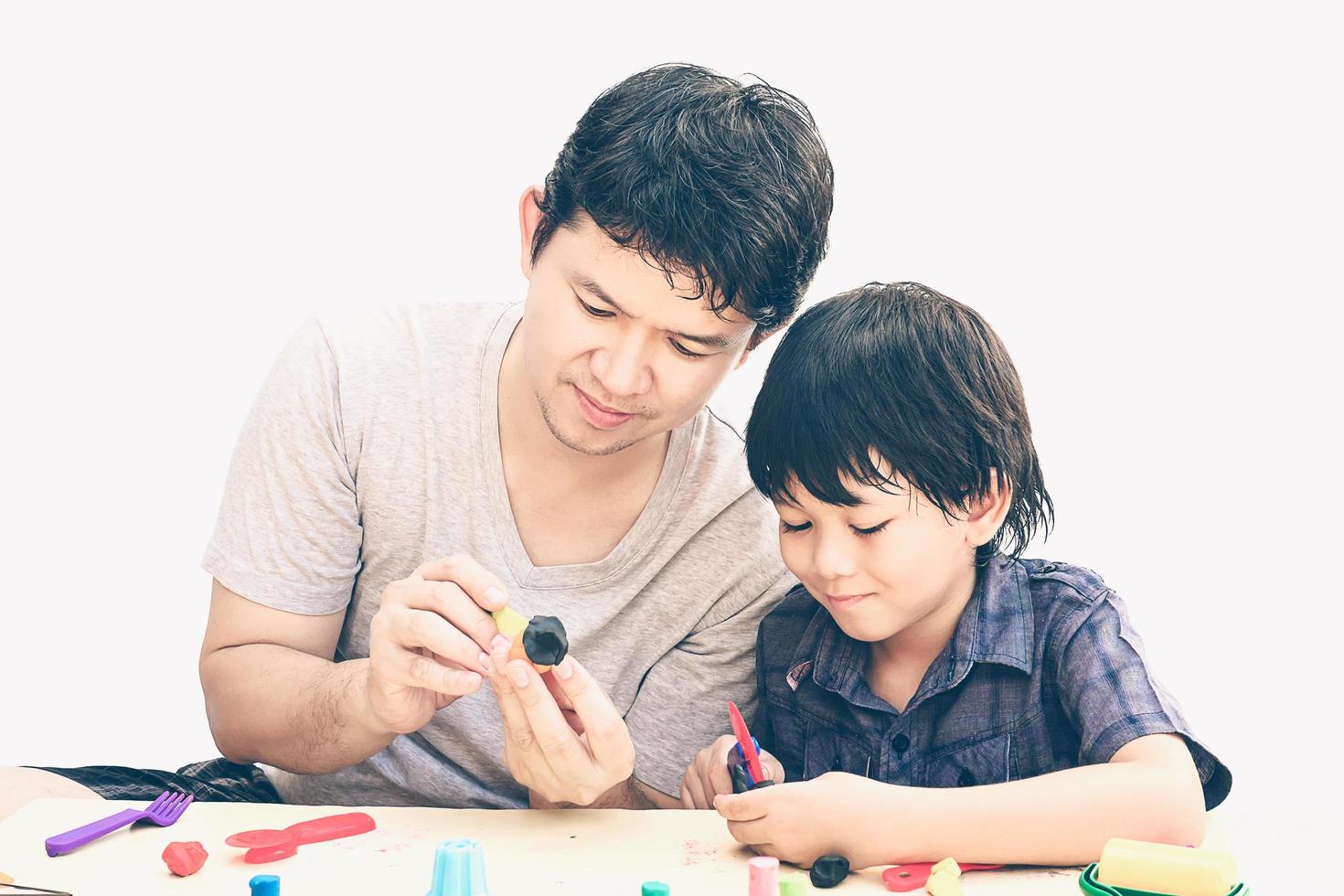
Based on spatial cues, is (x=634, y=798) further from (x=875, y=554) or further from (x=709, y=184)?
(x=709, y=184)

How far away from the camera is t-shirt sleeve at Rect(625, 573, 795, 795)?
1.38m

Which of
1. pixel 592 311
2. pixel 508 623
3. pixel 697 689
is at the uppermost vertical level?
pixel 592 311

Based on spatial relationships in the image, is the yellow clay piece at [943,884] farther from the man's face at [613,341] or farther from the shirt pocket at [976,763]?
the man's face at [613,341]

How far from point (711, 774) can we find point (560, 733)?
23 cm

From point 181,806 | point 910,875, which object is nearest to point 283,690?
point 181,806

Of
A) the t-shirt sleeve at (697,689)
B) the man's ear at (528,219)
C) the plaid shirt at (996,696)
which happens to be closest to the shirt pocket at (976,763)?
the plaid shirt at (996,696)

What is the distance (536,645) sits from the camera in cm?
98

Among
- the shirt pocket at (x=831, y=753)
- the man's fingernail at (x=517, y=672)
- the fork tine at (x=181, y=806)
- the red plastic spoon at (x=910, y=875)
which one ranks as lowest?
the shirt pocket at (x=831, y=753)

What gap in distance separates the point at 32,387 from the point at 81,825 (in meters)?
1.34

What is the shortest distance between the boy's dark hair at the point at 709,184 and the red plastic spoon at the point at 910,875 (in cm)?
53

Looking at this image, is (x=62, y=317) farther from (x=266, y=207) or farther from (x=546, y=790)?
(x=546, y=790)

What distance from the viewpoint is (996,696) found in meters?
1.27

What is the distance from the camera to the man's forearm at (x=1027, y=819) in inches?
39.2

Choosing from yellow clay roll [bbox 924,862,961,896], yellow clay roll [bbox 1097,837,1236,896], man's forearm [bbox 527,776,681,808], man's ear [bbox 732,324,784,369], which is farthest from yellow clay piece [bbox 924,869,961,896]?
man's ear [bbox 732,324,784,369]
